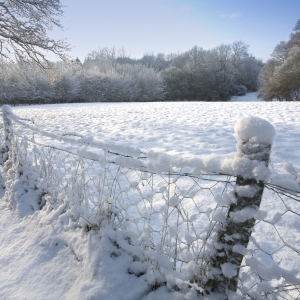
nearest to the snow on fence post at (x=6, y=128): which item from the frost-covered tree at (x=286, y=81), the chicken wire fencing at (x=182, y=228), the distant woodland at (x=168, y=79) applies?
the chicken wire fencing at (x=182, y=228)

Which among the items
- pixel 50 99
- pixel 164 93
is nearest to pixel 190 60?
pixel 164 93

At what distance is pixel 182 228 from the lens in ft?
7.38

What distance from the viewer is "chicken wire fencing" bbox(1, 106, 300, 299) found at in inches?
48.1

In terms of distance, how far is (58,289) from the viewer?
5.82 feet

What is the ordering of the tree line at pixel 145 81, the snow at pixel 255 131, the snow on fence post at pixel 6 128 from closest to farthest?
1. the snow at pixel 255 131
2. the snow on fence post at pixel 6 128
3. the tree line at pixel 145 81

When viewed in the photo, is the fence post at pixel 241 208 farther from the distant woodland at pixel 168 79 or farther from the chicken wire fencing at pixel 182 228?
the distant woodland at pixel 168 79

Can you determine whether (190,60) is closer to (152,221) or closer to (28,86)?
(28,86)

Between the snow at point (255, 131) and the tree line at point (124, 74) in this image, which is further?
the tree line at point (124, 74)

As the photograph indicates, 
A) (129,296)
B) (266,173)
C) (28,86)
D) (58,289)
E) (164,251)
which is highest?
(28,86)

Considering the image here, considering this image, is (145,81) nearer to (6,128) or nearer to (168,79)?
(168,79)

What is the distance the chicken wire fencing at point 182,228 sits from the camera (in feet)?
4.01

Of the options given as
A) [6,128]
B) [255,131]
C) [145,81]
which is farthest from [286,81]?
[255,131]

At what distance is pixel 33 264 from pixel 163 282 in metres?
1.32

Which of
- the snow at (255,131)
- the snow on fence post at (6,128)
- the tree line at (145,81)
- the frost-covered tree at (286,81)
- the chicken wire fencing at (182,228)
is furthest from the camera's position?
the tree line at (145,81)
